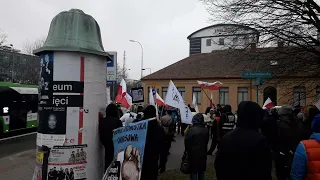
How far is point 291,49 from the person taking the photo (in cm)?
1383

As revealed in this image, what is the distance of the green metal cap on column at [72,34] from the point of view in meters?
6.08

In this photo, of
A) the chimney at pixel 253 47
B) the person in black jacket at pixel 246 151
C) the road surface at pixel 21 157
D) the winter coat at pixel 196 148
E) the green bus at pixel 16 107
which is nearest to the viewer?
the person in black jacket at pixel 246 151

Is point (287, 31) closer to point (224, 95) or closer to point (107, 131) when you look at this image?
point (107, 131)

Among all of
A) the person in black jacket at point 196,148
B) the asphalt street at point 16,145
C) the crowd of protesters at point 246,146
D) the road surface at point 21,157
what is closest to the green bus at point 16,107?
the asphalt street at point 16,145

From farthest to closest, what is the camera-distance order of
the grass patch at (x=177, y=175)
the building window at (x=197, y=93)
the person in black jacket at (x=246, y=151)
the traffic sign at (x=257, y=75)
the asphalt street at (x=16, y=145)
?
the building window at (x=197, y=93) → the asphalt street at (x=16, y=145) → the traffic sign at (x=257, y=75) → the grass patch at (x=177, y=175) → the person in black jacket at (x=246, y=151)

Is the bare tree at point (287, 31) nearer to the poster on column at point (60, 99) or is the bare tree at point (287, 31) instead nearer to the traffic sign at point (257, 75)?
the traffic sign at point (257, 75)

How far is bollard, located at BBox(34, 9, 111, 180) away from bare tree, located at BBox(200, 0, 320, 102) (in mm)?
9225

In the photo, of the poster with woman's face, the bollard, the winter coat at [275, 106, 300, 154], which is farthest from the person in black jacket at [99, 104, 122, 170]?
the winter coat at [275, 106, 300, 154]

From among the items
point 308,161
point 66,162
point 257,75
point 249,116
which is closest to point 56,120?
point 66,162

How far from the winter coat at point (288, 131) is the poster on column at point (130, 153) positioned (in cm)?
330

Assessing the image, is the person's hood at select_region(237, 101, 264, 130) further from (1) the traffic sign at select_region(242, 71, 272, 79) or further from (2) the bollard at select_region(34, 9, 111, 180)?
(1) the traffic sign at select_region(242, 71, 272, 79)

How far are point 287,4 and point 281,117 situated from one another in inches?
292

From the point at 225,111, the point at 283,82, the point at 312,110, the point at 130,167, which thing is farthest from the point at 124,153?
the point at 283,82

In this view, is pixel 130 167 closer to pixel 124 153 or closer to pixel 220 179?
pixel 124 153
